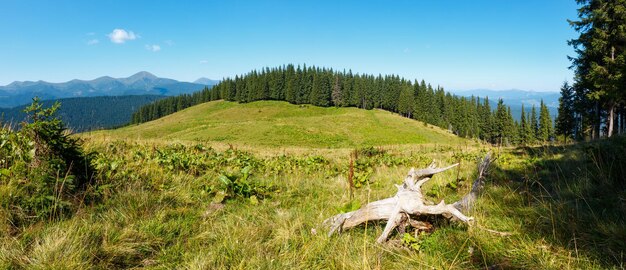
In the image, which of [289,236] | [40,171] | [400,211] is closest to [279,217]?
[289,236]

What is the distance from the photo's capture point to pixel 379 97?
111750mm

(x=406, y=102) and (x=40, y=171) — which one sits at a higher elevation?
(x=406, y=102)

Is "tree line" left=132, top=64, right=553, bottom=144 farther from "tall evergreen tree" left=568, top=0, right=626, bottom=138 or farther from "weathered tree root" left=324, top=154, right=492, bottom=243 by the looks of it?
"weathered tree root" left=324, top=154, right=492, bottom=243

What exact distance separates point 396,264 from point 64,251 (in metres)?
2.89

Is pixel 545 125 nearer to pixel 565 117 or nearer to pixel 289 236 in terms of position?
pixel 565 117

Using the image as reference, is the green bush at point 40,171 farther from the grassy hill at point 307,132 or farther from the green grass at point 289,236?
the grassy hill at point 307,132

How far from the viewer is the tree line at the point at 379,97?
87.1 metres

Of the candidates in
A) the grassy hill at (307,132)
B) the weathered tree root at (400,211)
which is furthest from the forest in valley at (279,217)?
the grassy hill at (307,132)

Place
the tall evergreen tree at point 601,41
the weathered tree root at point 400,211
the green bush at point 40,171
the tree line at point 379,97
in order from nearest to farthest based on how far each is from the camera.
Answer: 1. the weathered tree root at point 400,211
2. the green bush at point 40,171
3. the tall evergreen tree at point 601,41
4. the tree line at point 379,97

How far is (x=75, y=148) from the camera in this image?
4578mm

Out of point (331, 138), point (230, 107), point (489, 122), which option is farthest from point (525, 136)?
point (230, 107)

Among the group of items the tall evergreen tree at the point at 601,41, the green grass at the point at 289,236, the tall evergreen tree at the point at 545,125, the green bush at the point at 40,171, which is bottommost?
the tall evergreen tree at the point at 545,125

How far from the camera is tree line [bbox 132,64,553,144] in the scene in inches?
3428

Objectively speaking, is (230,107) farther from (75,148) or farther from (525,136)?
(75,148)
